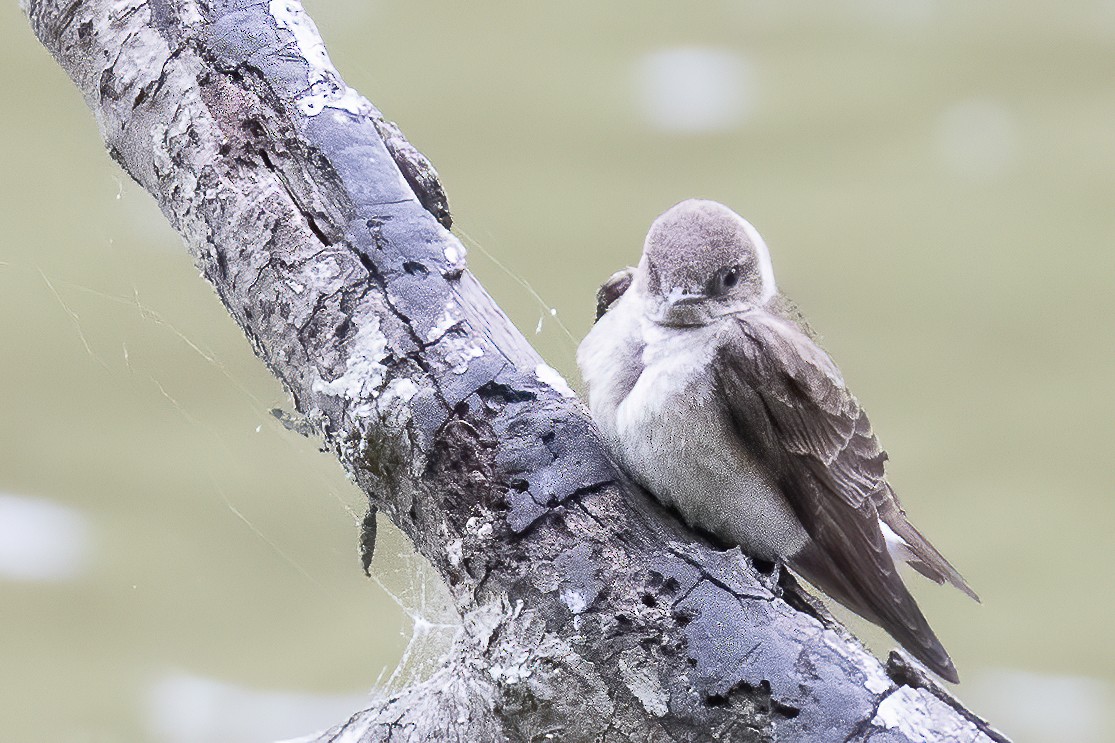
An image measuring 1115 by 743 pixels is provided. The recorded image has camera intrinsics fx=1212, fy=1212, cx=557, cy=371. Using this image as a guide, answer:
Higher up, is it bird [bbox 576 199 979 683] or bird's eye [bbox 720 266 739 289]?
bird's eye [bbox 720 266 739 289]

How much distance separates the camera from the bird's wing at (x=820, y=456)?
1081 mm

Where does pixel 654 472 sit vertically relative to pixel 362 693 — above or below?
above

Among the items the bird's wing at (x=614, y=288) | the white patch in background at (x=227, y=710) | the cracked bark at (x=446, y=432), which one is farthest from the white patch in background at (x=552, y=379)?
the white patch in background at (x=227, y=710)

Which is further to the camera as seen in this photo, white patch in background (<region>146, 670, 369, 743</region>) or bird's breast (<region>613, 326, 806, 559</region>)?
white patch in background (<region>146, 670, 369, 743</region>)

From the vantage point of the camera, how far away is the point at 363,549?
1196 millimetres

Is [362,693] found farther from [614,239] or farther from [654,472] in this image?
[654,472]

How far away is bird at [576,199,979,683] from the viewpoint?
107cm

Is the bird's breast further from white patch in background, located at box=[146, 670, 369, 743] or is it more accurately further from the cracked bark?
white patch in background, located at box=[146, 670, 369, 743]

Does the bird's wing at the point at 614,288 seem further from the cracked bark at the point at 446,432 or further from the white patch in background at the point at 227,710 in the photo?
the white patch in background at the point at 227,710

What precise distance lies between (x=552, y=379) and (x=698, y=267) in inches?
7.1

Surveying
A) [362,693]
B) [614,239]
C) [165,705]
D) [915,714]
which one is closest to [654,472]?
[915,714]

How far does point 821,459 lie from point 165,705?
2.00 metres

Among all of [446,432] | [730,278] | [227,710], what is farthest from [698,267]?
[227,710]

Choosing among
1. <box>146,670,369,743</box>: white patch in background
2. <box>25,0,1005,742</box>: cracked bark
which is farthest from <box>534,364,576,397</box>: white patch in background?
<box>146,670,369,743</box>: white patch in background
